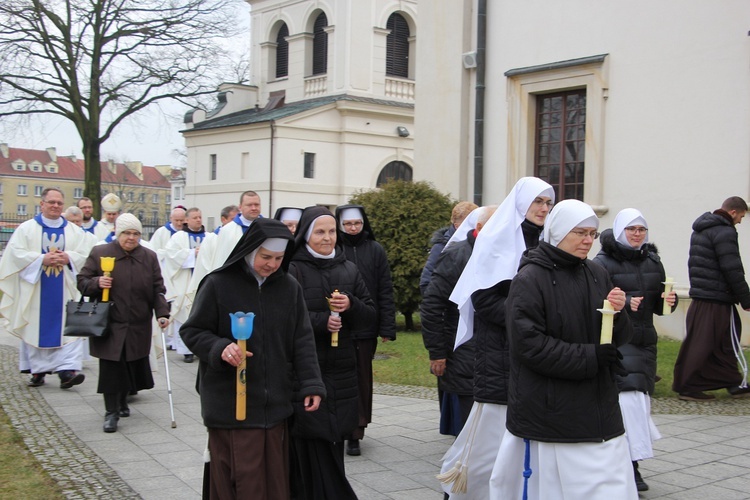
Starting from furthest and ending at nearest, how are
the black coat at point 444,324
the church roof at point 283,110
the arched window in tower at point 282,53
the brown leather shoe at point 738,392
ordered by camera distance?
the arched window in tower at point 282,53
the church roof at point 283,110
the brown leather shoe at point 738,392
the black coat at point 444,324

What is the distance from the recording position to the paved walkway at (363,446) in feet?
22.1

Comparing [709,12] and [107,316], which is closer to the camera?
[107,316]

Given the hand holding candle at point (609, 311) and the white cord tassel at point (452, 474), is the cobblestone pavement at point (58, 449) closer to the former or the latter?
the white cord tassel at point (452, 474)

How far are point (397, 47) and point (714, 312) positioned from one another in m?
32.0

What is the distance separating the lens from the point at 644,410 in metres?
6.61

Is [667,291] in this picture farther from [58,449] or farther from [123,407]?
[123,407]

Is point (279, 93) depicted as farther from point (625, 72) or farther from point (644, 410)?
point (644, 410)

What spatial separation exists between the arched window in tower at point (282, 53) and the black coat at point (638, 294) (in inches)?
A: 1450

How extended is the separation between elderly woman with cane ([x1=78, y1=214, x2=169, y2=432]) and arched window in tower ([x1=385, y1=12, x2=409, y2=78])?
32238mm

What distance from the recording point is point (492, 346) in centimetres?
583

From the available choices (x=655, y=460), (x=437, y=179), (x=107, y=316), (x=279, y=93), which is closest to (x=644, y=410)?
(x=655, y=460)

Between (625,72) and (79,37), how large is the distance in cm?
2303

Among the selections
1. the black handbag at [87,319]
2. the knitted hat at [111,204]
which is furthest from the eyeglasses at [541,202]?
the knitted hat at [111,204]

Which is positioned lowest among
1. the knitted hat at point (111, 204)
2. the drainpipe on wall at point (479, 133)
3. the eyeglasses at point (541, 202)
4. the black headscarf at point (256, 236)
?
the black headscarf at point (256, 236)
